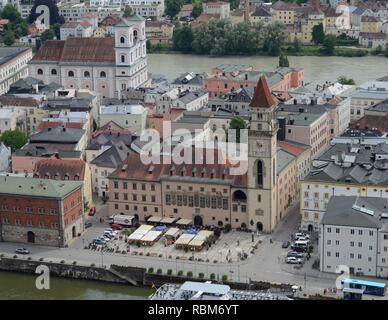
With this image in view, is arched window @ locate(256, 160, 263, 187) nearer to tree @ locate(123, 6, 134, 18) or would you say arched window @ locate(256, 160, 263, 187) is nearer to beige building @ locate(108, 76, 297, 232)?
beige building @ locate(108, 76, 297, 232)

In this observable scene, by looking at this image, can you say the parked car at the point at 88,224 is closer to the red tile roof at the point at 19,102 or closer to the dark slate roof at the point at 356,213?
the dark slate roof at the point at 356,213

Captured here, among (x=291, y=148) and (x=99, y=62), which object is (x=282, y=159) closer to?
(x=291, y=148)

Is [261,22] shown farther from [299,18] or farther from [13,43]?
[13,43]

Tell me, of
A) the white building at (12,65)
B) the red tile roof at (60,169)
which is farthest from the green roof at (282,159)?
the white building at (12,65)

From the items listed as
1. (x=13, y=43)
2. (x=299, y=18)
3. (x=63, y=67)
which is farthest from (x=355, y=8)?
(x=63, y=67)

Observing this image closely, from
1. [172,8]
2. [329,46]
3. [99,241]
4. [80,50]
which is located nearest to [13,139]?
[99,241]

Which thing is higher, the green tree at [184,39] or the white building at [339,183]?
the green tree at [184,39]
